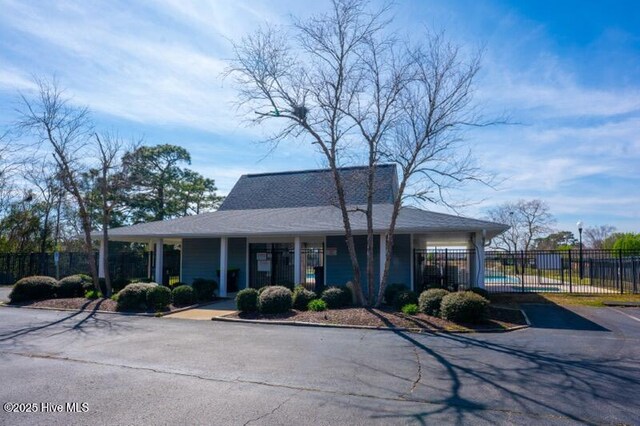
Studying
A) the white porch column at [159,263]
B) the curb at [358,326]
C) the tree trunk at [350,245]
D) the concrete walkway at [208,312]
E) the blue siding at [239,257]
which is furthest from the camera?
the blue siding at [239,257]

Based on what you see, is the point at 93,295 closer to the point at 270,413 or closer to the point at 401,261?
the point at 401,261

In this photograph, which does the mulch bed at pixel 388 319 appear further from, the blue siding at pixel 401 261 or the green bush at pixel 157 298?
the blue siding at pixel 401 261

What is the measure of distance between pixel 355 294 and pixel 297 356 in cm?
591

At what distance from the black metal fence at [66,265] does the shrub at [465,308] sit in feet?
49.8

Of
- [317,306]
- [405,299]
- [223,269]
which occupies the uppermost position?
[223,269]

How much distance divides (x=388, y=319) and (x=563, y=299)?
30.6 ft

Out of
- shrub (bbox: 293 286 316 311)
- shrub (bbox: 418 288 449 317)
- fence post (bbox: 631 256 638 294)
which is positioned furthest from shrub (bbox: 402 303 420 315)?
fence post (bbox: 631 256 638 294)

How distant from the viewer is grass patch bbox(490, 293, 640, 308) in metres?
15.6

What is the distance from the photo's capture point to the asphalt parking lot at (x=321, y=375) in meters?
5.00

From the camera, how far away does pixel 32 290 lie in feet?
53.7

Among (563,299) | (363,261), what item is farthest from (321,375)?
(563,299)

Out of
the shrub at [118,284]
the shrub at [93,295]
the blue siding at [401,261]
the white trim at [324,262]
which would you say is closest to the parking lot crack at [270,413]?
the blue siding at [401,261]

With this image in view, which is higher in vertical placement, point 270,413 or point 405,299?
point 405,299

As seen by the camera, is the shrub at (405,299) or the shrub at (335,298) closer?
the shrub at (405,299)
